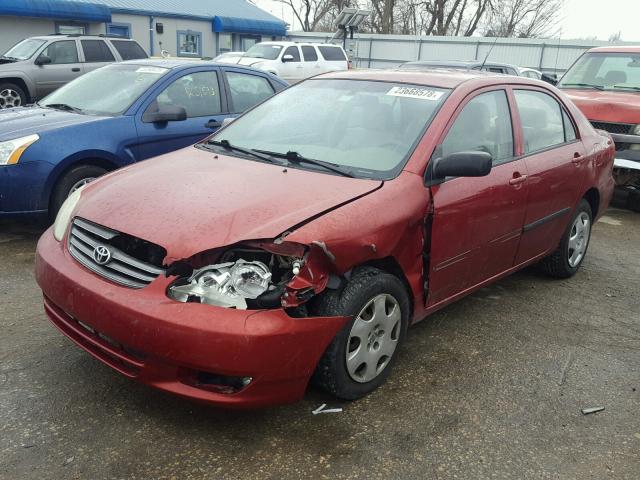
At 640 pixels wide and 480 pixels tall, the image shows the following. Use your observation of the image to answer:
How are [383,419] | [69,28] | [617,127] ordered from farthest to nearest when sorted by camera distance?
[69,28] < [617,127] < [383,419]

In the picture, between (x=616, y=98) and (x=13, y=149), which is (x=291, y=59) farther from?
(x=13, y=149)

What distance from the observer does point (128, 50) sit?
44.2ft

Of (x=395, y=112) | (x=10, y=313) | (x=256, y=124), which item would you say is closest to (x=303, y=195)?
(x=395, y=112)

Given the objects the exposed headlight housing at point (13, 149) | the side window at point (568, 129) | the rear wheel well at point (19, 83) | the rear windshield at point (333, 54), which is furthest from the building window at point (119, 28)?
the side window at point (568, 129)

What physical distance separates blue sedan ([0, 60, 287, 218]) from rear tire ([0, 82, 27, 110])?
6638 mm

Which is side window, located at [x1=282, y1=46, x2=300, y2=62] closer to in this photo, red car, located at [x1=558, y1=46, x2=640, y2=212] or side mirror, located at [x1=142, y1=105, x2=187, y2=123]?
red car, located at [x1=558, y1=46, x2=640, y2=212]

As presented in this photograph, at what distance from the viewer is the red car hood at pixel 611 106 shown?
7.36 meters

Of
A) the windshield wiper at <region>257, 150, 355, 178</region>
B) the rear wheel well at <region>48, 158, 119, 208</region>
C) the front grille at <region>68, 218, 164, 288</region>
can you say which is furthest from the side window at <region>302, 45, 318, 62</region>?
the front grille at <region>68, 218, 164, 288</region>

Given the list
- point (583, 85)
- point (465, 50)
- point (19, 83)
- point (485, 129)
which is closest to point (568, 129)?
point (485, 129)

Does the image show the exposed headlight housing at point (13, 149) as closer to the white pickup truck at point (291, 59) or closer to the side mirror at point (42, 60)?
the side mirror at point (42, 60)

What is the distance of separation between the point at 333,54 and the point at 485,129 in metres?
16.8

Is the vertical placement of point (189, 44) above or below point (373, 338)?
above

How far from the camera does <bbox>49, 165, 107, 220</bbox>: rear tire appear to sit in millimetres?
5176

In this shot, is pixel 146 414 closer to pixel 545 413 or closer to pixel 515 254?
pixel 545 413
